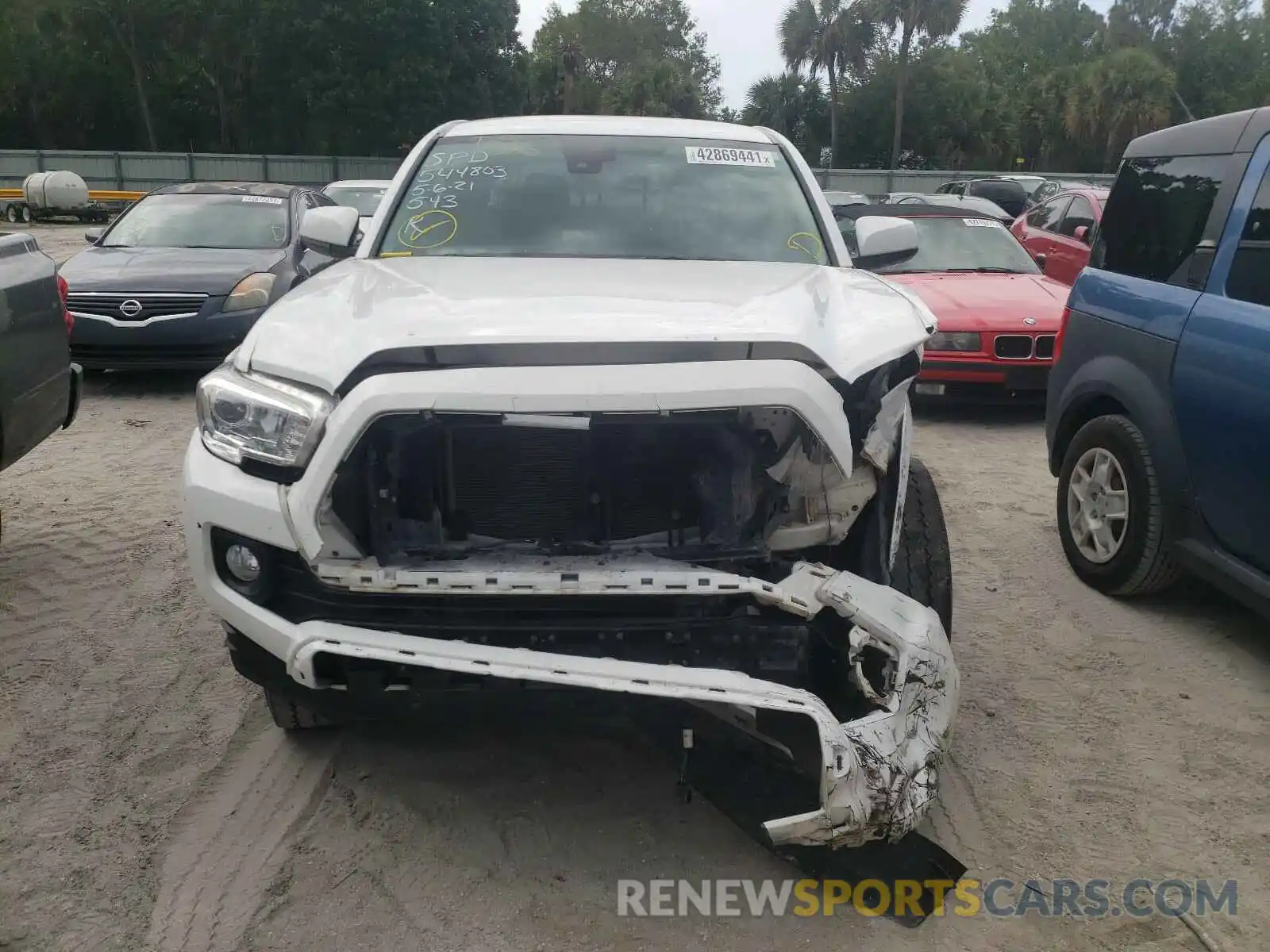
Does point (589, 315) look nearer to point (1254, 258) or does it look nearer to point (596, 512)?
point (596, 512)

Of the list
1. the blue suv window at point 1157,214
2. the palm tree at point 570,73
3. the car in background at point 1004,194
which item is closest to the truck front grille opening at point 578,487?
the blue suv window at point 1157,214

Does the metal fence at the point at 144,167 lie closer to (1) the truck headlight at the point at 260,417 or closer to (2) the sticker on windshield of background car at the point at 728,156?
(2) the sticker on windshield of background car at the point at 728,156

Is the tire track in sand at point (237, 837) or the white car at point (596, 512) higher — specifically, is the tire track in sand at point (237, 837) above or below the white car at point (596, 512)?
below

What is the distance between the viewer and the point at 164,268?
8.48 metres

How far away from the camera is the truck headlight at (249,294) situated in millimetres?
8180

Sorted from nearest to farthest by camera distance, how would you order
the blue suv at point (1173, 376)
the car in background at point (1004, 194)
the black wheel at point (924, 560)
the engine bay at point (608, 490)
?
1. the engine bay at point (608, 490)
2. the black wheel at point (924, 560)
3. the blue suv at point (1173, 376)
4. the car in background at point (1004, 194)

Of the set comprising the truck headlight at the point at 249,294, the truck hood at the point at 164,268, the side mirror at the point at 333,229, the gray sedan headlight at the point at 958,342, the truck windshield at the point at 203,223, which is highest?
the side mirror at the point at 333,229

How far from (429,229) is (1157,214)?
118 inches

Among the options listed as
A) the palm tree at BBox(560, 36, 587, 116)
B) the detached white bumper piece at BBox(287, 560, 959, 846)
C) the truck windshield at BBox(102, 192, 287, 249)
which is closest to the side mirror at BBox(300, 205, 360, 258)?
the detached white bumper piece at BBox(287, 560, 959, 846)

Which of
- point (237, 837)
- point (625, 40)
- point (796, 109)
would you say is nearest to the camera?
point (237, 837)

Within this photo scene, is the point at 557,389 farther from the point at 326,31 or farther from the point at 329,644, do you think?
the point at 326,31

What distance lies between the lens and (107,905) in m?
2.52

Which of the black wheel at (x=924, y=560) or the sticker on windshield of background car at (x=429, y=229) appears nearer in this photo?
the black wheel at (x=924, y=560)

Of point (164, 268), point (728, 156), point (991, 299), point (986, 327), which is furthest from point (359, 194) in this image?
point (728, 156)
